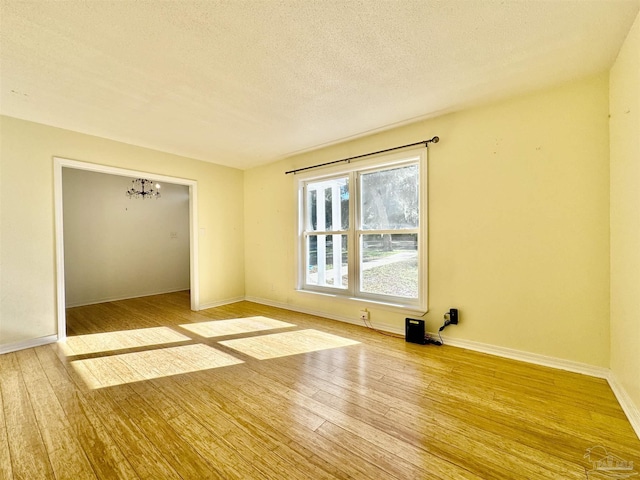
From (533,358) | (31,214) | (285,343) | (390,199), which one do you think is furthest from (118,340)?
(533,358)

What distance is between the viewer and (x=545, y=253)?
7.72ft

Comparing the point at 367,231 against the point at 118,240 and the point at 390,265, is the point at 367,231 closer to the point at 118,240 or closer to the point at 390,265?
the point at 390,265

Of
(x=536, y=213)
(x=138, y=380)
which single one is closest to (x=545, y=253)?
(x=536, y=213)

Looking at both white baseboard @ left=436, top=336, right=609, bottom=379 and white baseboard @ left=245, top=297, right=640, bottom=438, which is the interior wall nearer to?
white baseboard @ left=245, top=297, right=640, bottom=438

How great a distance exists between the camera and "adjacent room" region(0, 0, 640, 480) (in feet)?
4.91

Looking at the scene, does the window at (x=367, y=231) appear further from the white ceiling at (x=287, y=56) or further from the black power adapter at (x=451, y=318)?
the white ceiling at (x=287, y=56)

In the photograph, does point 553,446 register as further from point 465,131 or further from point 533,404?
point 465,131

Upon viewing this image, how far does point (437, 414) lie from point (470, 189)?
83.6 inches

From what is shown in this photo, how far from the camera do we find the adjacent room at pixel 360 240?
4.91 ft

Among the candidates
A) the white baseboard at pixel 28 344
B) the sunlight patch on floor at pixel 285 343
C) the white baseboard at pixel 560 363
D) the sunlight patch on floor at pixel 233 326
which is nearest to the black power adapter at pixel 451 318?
the white baseboard at pixel 560 363

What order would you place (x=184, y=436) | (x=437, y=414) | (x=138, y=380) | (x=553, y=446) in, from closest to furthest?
(x=553, y=446), (x=184, y=436), (x=437, y=414), (x=138, y=380)

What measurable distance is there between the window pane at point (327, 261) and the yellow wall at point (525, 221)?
1.00 metres

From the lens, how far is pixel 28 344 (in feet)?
9.55

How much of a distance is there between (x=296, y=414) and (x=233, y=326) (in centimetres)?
209
